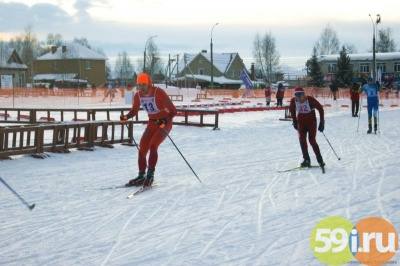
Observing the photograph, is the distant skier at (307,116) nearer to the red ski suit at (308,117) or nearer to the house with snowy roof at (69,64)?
the red ski suit at (308,117)

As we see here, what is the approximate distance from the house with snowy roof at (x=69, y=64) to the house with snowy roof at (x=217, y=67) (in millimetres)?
13680

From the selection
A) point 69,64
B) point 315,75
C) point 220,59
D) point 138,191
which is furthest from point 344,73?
point 138,191

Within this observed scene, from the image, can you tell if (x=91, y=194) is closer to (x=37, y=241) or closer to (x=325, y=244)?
(x=37, y=241)

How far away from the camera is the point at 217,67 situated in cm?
9256

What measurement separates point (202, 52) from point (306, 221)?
8857 centimetres

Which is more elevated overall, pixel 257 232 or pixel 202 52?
pixel 202 52

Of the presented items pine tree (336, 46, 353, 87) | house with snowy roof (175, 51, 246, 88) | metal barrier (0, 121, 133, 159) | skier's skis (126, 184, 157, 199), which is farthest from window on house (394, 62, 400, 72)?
skier's skis (126, 184, 157, 199)

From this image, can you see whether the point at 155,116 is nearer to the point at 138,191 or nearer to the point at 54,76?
the point at 138,191

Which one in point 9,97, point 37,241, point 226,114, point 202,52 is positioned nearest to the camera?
point 37,241

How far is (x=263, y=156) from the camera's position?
1248cm

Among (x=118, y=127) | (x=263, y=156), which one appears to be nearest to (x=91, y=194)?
(x=263, y=156)

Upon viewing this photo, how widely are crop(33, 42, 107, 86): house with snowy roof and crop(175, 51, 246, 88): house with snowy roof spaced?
44.9 feet

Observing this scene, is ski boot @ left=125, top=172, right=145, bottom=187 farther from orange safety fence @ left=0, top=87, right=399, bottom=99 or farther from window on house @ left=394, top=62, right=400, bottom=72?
window on house @ left=394, top=62, right=400, bottom=72

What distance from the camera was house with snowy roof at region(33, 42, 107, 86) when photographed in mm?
89688
